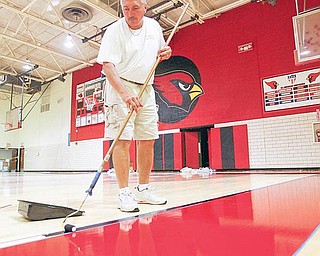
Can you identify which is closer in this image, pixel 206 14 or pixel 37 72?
pixel 206 14

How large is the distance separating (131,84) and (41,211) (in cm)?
92

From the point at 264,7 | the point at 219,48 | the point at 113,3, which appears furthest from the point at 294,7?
the point at 113,3

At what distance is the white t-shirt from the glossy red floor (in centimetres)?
92

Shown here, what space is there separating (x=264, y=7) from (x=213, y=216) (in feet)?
24.4

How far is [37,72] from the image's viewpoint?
13.2m

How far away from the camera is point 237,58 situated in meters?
7.64

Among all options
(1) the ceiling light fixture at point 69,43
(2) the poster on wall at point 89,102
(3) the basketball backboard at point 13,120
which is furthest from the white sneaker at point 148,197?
(3) the basketball backboard at point 13,120

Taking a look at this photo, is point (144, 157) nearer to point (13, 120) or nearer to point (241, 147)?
point (241, 147)

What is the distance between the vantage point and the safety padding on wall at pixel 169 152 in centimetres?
843

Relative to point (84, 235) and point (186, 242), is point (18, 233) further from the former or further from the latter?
point (186, 242)

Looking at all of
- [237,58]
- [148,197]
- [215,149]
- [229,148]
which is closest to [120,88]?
[148,197]

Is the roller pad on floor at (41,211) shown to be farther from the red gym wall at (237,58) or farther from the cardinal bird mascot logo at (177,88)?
the cardinal bird mascot logo at (177,88)

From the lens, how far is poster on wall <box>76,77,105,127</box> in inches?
434

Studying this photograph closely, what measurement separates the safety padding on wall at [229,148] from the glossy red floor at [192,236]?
6.13m
